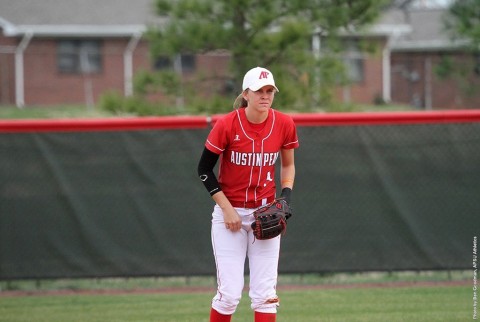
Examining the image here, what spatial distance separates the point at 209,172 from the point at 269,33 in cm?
914

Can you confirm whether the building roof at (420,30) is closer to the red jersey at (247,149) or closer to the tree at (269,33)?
the tree at (269,33)

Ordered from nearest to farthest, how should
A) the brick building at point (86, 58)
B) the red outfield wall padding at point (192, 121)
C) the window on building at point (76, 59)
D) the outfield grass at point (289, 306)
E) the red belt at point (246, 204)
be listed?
the red belt at point (246, 204)
the outfield grass at point (289, 306)
the red outfield wall padding at point (192, 121)
the brick building at point (86, 58)
the window on building at point (76, 59)

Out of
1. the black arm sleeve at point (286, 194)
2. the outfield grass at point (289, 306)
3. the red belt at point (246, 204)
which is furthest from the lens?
the outfield grass at point (289, 306)

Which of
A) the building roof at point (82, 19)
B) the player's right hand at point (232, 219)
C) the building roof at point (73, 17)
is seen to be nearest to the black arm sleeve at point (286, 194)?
the player's right hand at point (232, 219)

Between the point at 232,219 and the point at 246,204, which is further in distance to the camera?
the point at 246,204

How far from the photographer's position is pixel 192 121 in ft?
29.4

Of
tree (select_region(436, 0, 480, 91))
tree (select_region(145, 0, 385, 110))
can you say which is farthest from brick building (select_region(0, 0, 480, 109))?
tree (select_region(145, 0, 385, 110))

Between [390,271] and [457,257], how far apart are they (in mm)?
677

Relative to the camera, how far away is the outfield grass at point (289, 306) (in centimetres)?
765

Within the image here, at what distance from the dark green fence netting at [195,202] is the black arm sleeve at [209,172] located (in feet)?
10.5

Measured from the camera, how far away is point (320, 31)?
15.3 metres

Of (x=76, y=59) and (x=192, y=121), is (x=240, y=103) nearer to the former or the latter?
(x=192, y=121)

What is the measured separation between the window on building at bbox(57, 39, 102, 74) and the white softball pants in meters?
24.6

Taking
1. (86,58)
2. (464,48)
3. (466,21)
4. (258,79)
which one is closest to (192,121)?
(258,79)
